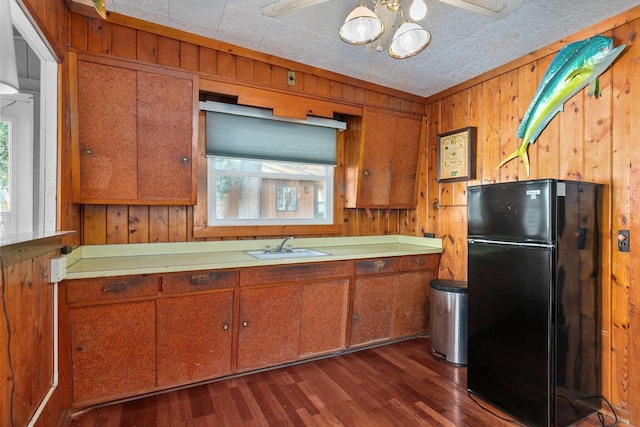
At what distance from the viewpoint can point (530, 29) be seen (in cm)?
220

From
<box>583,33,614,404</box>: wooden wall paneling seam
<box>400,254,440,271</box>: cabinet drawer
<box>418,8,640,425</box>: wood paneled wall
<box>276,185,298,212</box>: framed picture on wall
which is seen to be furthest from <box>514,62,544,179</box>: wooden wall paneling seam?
<box>276,185,298,212</box>: framed picture on wall

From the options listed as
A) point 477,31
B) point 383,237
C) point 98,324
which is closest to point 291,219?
point 383,237

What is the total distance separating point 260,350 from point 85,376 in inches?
42.4

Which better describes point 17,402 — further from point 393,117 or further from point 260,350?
point 393,117

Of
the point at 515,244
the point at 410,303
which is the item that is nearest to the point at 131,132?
the point at 515,244

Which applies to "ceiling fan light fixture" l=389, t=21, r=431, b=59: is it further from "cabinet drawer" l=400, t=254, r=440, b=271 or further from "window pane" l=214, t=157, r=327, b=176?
"cabinet drawer" l=400, t=254, r=440, b=271

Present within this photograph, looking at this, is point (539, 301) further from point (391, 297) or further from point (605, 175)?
point (391, 297)

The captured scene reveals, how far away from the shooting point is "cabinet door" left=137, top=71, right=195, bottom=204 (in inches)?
90.3

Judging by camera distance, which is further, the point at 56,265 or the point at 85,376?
the point at 85,376

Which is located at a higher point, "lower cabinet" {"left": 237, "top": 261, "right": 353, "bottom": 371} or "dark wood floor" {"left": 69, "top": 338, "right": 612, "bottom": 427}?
"lower cabinet" {"left": 237, "top": 261, "right": 353, "bottom": 371}

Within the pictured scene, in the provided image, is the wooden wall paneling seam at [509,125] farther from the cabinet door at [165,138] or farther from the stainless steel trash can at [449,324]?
the cabinet door at [165,138]

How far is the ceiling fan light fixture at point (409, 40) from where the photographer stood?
1.63 metres

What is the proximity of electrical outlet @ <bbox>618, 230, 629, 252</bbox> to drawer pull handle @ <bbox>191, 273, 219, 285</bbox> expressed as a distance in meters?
2.61

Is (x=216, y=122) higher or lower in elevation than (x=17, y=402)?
higher
